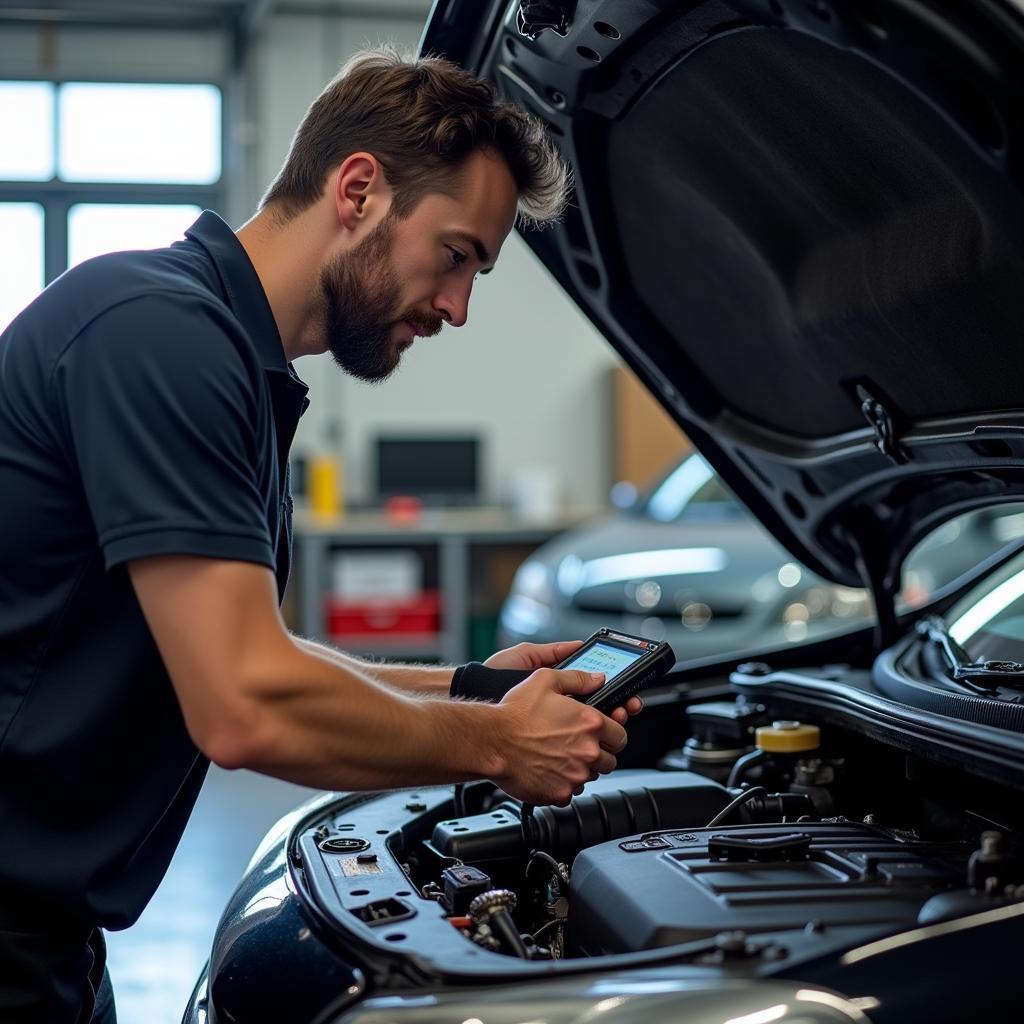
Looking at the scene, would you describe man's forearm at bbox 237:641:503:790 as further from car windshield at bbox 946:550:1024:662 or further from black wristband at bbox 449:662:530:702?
car windshield at bbox 946:550:1024:662

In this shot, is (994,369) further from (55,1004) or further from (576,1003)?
(55,1004)

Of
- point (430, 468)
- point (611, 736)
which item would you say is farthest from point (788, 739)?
point (430, 468)

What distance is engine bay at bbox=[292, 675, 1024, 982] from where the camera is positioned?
113cm

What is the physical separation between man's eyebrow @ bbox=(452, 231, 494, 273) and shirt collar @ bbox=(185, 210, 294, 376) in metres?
0.23

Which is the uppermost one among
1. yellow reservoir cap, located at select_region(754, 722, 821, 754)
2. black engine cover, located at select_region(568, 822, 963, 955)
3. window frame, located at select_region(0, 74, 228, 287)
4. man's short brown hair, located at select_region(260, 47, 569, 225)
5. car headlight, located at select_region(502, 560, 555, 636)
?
window frame, located at select_region(0, 74, 228, 287)

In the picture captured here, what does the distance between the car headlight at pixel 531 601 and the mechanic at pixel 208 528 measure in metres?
2.95

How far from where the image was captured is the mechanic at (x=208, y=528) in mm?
1090

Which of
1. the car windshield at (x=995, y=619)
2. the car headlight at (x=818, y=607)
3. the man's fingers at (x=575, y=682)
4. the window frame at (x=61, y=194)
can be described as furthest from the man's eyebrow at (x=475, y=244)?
the window frame at (x=61, y=194)

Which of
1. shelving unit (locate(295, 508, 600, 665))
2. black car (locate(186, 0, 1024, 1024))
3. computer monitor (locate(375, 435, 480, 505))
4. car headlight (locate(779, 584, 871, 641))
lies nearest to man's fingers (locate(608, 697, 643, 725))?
black car (locate(186, 0, 1024, 1024))

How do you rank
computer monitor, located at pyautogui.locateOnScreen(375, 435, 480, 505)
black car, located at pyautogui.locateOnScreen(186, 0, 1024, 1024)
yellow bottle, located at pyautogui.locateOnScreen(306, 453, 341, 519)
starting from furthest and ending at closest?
1. computer monitor, located at pyautogui.locateOnScreen(375, 435, 480, 505)
2. yellow bottle, located at pyautogui.locateOnScreen(306, 453, 341, 519)
3. black car, located at pyautogui.locateOnScreen(186, 0, 1024, 1024)

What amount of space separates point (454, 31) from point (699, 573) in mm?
2954

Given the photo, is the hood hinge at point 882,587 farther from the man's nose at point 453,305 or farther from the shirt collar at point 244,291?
the shirt collar at point 244,291

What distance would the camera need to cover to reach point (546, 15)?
1.47 m

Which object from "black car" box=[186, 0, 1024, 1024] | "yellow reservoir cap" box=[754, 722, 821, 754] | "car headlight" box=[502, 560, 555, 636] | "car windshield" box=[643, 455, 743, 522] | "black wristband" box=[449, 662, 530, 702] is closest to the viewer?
"black car" box=[186, 0, 1024, 1024]
